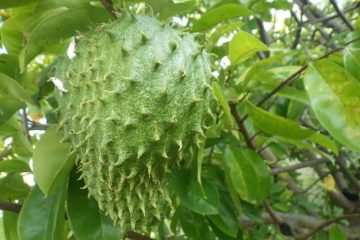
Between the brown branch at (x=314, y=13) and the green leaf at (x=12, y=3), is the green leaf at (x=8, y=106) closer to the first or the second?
→ the green leaf at (x=12, y=3)

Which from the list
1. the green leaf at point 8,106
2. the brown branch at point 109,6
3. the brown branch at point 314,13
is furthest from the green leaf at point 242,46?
the brown branch at point 314,13

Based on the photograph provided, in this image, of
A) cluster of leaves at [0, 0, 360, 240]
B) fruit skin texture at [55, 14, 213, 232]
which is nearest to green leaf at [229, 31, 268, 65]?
cluster of leaves at [0, 0, 360, 240]

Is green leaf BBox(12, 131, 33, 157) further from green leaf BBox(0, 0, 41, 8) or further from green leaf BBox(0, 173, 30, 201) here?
green leaf BBox(0, 0, 41, 8)

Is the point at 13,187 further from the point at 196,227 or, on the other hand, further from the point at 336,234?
the point at 336,234

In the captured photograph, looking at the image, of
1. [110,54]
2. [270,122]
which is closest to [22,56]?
[110,54]

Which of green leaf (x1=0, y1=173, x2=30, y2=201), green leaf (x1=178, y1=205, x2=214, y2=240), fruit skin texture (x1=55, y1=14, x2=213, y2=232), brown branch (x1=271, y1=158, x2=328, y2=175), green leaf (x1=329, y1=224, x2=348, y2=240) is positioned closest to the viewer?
fruit skin texture (x1=55, y1=14, x2=213, y2=232)
